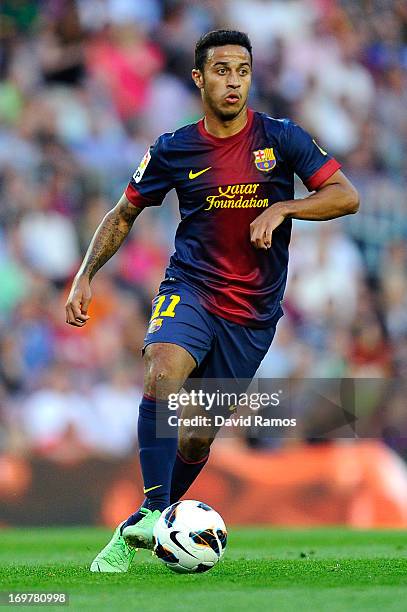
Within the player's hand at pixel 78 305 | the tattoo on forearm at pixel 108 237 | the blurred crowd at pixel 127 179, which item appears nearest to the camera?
the player's hand at pixel 78 305

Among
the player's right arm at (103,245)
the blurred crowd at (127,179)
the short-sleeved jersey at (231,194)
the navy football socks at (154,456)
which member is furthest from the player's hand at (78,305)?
the blurred crowd at (127,179)

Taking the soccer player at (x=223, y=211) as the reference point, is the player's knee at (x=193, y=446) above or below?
below

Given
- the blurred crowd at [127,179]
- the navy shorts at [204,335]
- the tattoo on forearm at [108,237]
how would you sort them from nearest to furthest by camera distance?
the navy shorts at [204,335] < the tattoo on forearm at [108,237] < the blurred crowd at [127,179]

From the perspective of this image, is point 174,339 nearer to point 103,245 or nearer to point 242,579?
point 103,245

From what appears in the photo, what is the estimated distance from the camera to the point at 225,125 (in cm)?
622

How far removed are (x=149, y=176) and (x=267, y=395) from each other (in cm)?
522

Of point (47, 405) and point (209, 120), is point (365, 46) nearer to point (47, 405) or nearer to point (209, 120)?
point (47, 405)

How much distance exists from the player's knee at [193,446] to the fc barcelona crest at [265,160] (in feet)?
4.62

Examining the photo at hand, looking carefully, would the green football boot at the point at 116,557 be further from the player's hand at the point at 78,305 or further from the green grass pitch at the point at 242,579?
the player's hand at the point at 78,305

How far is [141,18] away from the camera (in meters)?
14.2

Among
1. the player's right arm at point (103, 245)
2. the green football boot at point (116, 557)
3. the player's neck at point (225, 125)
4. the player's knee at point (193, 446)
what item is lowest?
the green football boot at point (116, 557)

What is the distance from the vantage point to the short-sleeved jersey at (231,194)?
241 inches

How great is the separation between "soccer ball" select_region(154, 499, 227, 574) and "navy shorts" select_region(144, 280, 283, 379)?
85 centimetres

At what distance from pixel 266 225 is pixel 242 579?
5.31ft
